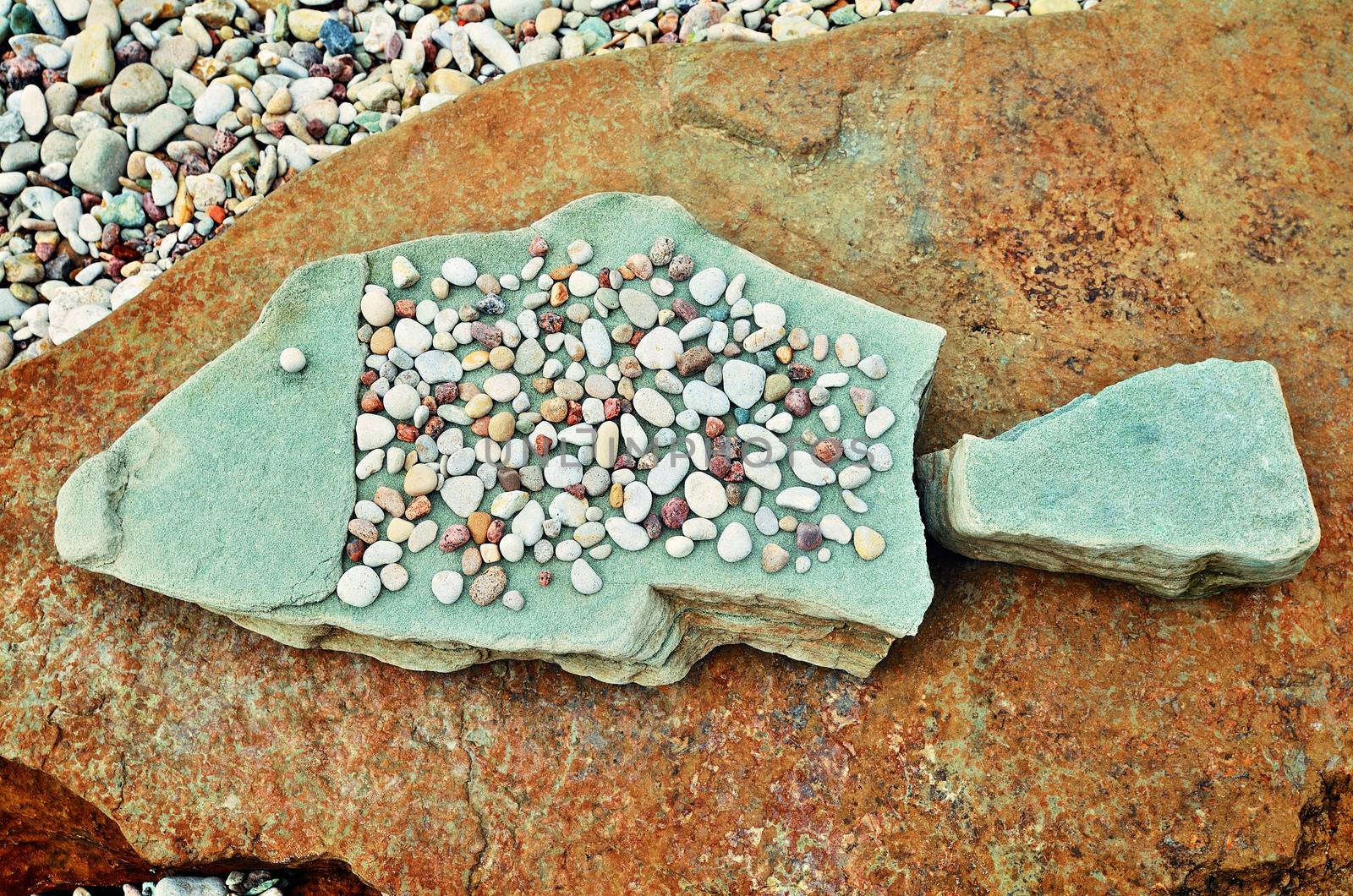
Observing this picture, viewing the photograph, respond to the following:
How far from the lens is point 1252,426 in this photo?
5.57ft

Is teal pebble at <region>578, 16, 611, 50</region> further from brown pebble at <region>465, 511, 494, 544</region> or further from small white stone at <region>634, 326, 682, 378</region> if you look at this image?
brown pebble at <region>465, 511, 494, 544</region>

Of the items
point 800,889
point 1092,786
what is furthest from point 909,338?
point 800,889

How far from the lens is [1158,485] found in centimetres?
168

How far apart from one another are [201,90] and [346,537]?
5.82ft

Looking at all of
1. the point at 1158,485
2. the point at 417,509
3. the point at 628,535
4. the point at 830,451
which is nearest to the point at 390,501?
the point at 417,509

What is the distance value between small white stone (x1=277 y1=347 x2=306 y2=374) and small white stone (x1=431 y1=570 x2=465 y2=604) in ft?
1.52

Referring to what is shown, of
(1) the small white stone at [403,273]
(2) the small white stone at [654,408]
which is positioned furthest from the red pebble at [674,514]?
(1) the small white stone at [403,273]

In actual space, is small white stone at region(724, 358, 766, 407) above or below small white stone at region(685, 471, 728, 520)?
above

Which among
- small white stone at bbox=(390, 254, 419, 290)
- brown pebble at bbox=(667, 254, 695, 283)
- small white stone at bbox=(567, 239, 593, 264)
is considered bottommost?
brown pebble at bbox=(667, 254, 695, 283)

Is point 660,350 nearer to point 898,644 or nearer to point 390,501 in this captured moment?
point 390,501

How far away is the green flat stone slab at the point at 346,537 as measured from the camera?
5.67ft

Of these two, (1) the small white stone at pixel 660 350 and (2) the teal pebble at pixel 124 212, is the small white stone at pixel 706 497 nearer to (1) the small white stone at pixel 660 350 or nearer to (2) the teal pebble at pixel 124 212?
(1) the small white stone at pixel 660 350

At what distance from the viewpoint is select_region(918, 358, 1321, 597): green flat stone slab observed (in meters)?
1.65

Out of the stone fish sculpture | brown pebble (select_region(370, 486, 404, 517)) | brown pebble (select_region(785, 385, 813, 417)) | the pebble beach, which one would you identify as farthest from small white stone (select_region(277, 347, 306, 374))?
the pebble beach
